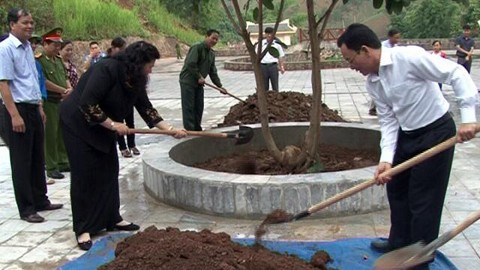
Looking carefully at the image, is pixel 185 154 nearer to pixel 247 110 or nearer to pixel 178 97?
pixel 247 110

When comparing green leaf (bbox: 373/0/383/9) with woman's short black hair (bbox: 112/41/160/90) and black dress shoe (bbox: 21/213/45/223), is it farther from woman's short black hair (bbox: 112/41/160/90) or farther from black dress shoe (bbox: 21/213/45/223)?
black dress shoe (bbox: 21/213/45/223)

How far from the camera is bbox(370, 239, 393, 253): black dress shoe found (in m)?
3.72

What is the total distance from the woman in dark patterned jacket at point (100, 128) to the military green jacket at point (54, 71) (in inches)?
84.6

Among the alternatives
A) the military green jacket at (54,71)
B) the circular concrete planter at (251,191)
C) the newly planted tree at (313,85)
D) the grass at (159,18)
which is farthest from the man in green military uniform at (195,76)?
the grass at (159,18)

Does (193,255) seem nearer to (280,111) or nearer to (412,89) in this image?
(412,89)

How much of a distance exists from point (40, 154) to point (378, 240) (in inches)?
117

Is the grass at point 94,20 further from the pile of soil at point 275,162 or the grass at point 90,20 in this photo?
the pile of soil at point 275,162

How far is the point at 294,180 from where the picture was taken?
4480 mm

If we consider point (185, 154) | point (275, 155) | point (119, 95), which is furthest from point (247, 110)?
point (119, 95)

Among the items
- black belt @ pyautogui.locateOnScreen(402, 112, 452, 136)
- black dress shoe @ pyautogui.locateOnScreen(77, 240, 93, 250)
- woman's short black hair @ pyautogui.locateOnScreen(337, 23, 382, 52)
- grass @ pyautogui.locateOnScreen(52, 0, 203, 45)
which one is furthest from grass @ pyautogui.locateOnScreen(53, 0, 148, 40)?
black belt @ pyautogui.locateOnScreen(402, 112, 452, 136)

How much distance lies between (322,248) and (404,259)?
973mm

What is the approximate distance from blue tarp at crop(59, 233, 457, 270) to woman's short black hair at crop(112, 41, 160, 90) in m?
1.22

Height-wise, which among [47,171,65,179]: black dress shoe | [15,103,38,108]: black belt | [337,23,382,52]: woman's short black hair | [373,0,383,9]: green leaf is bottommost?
[47,171,65,179]: black dress shoe

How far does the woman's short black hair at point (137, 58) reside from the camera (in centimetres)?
383
